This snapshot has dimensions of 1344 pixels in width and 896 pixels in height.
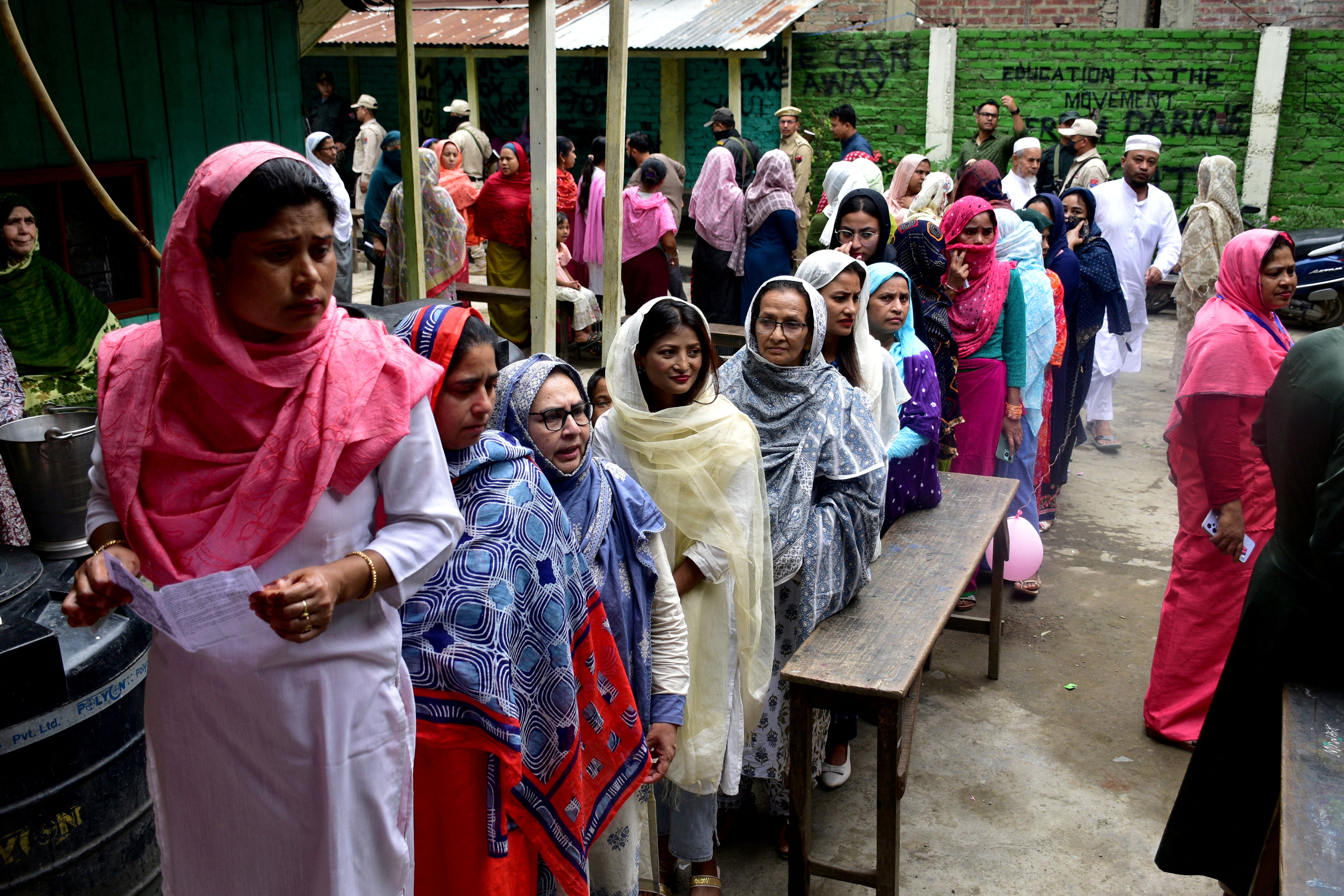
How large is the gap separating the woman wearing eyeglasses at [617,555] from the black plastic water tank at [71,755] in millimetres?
985

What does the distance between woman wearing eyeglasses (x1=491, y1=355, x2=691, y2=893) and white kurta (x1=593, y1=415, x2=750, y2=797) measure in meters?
0.22

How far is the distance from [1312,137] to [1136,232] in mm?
6020

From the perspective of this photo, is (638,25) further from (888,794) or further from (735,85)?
(888,794)

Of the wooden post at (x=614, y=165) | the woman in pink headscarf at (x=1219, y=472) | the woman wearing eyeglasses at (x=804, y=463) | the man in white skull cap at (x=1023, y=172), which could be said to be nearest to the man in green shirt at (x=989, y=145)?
the man in white skull cap at (x=1023, y=172)

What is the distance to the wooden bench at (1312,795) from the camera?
187 centimetres

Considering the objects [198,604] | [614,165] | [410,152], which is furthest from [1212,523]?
[410,152]

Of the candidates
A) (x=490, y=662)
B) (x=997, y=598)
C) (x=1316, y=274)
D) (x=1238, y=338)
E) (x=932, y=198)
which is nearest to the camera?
(x=490, y=662)

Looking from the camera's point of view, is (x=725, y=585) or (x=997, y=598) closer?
(x=725, y=585)

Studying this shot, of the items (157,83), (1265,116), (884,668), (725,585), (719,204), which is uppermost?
(1265,116)

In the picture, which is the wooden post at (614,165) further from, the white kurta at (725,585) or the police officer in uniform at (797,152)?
the police officer in uniform at (797,152)

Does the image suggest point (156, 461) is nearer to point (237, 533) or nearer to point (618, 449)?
point (237, 533)

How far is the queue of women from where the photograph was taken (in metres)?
1.53

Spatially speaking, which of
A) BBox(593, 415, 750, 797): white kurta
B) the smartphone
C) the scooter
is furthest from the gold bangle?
the scooter

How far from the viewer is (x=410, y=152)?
580 cm
